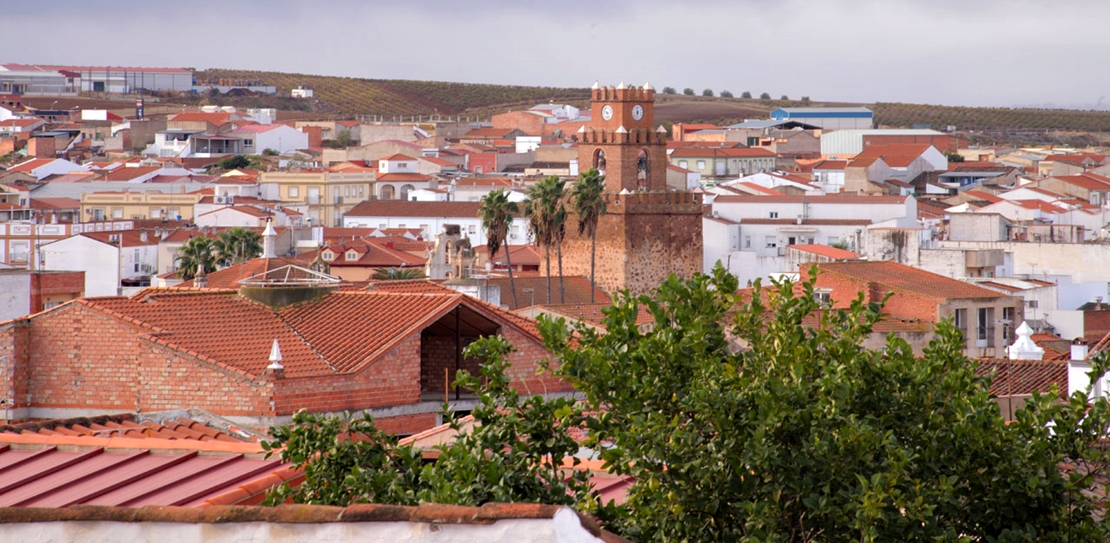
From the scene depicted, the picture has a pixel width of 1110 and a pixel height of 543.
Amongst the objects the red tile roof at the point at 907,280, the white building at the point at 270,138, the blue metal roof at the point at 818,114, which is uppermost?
the blue metal roof at the point at 818,114

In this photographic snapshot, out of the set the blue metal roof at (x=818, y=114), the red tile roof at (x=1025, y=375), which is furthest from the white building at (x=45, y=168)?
the red tile roof at (x=1025, y=375)

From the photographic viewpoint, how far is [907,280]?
39.7 m

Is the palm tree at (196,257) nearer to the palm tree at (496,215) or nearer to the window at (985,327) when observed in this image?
the palm tree at (496,215)

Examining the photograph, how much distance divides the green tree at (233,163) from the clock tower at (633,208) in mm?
45474

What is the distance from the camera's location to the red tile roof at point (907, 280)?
38688 millimetres

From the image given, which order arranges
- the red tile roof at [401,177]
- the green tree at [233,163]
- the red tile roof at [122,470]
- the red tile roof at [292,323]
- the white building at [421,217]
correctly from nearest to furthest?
1. the red tile roof at [122,470]
2. the red tile roof at [292,323]
3. the white building at [421,217]
4. the red tile roof at [401,177]
5. the green tree at [233,163]

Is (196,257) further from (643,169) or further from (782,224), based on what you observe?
(782,224)

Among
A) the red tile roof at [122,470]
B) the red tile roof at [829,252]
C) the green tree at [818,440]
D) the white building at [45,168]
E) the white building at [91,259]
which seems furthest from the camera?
the white building at [45,168]

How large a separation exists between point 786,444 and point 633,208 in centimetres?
4901

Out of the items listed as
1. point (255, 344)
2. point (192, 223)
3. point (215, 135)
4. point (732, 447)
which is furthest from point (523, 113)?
point (732, 447)

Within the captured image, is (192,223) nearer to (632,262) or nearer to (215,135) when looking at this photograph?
(632,262)

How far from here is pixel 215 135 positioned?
112000 millimetres

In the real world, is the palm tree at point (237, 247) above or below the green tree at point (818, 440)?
below

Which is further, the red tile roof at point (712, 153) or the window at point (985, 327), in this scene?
the red tile roof at point (712, 153)
